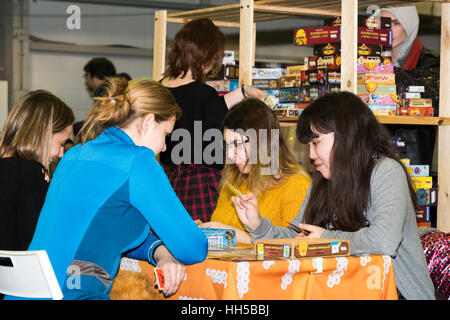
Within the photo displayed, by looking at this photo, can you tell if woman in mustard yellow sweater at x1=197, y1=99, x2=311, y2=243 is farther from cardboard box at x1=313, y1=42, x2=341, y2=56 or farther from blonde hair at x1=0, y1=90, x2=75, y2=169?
blonde hair at x1=0, y1=90, x2=75, y2=169

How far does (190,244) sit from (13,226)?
1.01 meters

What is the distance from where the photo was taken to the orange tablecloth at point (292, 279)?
1775 millimetres

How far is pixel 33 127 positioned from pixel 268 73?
1.43 meters

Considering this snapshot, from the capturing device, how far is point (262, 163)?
283 cm

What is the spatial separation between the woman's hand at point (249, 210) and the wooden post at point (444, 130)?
4.66 feet

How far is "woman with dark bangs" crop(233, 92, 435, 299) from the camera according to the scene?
82.1 inches

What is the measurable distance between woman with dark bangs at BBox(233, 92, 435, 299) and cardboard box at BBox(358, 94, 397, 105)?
859 mm

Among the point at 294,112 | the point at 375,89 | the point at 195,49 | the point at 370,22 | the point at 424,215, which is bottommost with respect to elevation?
the point at 424,215

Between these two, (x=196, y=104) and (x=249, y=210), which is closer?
(x=249, y=210)

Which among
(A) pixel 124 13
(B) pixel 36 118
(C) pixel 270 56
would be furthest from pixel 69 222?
(C) pixel 270 56

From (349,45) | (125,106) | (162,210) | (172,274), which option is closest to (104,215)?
(162,210)

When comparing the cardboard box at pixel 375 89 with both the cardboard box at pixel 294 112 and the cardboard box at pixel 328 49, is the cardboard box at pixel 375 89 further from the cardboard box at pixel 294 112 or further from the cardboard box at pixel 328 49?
the cardboard box at pixel 294 112

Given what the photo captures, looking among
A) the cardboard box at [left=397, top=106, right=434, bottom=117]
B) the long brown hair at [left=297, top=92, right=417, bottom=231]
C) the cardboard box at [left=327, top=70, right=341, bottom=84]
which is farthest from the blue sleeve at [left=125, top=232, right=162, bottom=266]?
the cardboard box at [left=397, top=106, right=434, bottom=117]

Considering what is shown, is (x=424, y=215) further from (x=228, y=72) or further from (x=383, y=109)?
(x=228, y=72)
